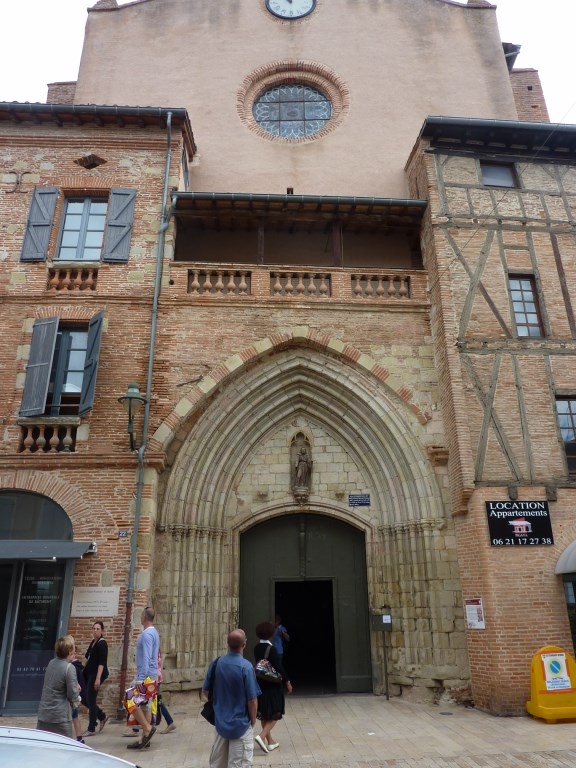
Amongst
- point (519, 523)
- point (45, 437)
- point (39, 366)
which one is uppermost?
point (39, 366)

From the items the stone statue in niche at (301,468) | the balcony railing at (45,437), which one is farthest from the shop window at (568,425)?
the balcony railing at (45,437)

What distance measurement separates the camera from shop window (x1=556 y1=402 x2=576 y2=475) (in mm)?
8781

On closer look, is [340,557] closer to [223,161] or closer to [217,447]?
[217,447]

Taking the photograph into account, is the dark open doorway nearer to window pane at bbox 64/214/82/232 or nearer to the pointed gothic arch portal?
the pointed gothic arch portal

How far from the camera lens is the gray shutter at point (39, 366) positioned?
852 centimetres

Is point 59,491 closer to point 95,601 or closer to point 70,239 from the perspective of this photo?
point 95,601

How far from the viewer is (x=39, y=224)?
9836 mm

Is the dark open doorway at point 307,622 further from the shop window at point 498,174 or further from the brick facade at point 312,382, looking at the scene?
the shop window at point 498,174

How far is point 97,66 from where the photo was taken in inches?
→ 529

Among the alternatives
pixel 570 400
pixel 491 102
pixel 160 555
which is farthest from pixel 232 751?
pixel 491 102

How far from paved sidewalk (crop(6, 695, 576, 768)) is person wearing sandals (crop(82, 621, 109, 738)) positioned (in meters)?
0.17

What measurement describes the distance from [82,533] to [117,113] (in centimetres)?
756

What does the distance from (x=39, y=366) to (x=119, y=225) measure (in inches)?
116

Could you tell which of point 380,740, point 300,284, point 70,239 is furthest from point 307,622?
point 70,239
